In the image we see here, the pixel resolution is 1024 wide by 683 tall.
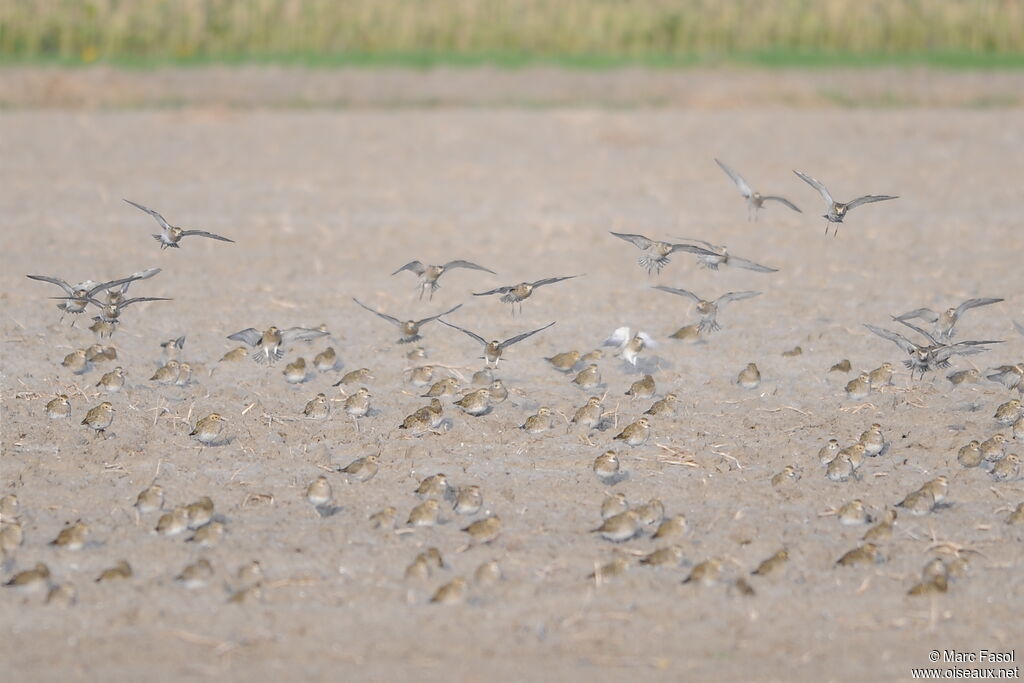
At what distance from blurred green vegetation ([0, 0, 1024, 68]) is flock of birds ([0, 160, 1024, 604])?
49.2 feet

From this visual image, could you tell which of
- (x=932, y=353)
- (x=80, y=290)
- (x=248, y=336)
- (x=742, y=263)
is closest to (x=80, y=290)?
(x=80, y=290)

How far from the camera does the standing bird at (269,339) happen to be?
1074 centimetres

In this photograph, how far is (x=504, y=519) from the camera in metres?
8.20

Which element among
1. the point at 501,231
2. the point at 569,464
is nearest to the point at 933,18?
the point at 501,231

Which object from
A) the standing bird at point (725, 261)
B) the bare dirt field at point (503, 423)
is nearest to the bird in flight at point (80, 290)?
the bare dirt field at point (503, 423)

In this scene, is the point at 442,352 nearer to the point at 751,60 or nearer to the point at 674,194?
the point at 674,194

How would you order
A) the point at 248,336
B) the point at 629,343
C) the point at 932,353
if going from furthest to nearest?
1. the point at 629,343
2. the point at 248,336
3. the point at 932,353

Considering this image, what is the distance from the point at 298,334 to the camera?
10852 millimetres

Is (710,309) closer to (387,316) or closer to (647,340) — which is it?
(647,340)

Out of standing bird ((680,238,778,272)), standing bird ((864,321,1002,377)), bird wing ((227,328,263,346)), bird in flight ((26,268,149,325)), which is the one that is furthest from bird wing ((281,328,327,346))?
standing bird ((864,321,1002,377))

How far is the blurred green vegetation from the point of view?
26.3 m

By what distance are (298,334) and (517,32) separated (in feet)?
57.7

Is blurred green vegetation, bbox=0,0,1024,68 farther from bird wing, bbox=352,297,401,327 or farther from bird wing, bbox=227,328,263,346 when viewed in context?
bird wing, bbox=227,328,263,346

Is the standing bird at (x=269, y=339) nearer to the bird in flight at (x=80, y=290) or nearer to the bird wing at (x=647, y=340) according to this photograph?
the bird in flight at (x=80, y=290)
